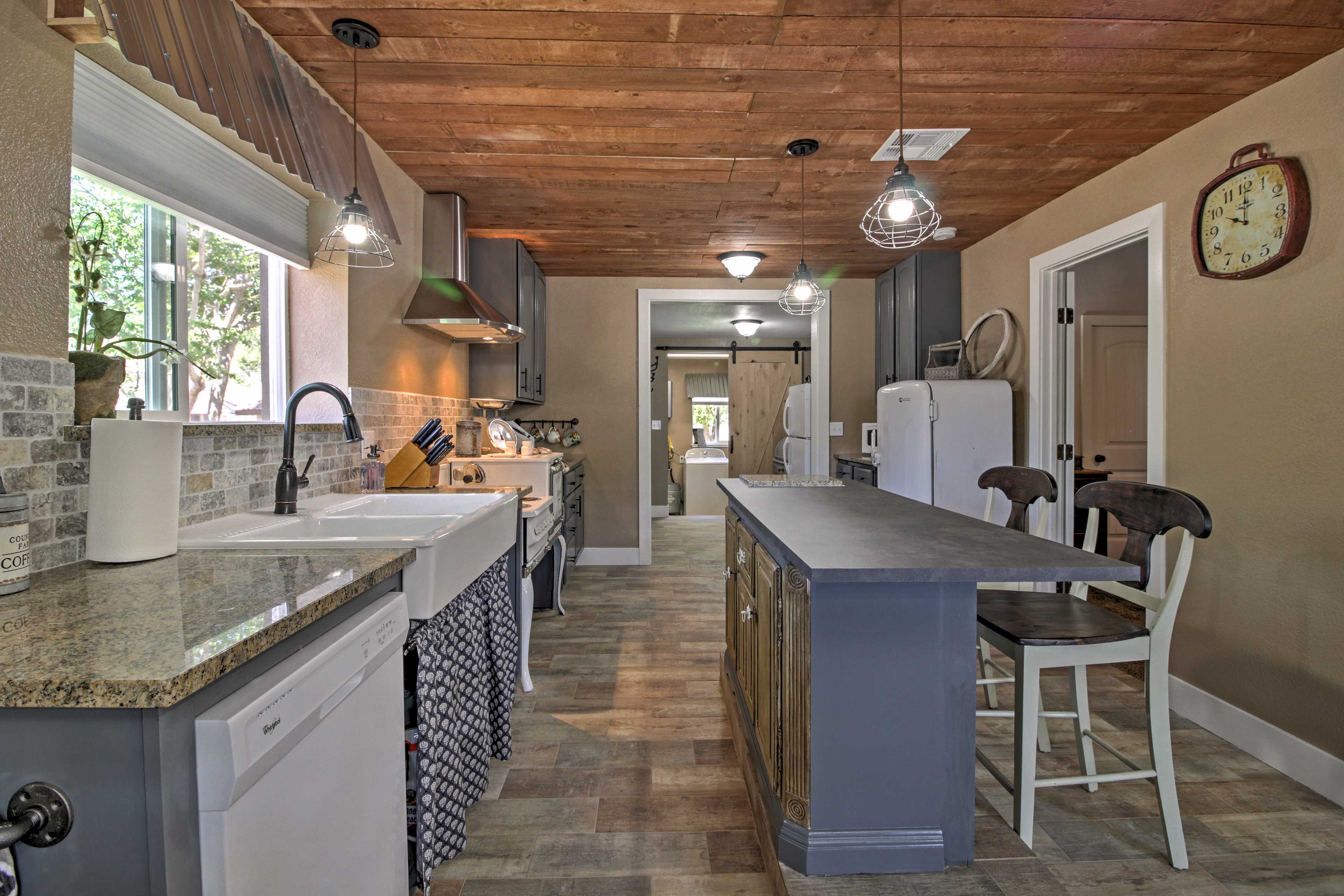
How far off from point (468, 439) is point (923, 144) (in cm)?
254

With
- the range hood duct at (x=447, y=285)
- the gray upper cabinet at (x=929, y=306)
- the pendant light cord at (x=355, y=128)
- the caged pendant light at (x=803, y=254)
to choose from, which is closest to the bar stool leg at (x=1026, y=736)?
the caged pendant light at (x=803, y=254)

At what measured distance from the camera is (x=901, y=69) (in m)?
1.98

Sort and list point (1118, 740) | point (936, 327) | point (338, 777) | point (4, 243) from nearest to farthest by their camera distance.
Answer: point (338, 777) < point (4, 243) < point (1118, 740) < point (936, 327)

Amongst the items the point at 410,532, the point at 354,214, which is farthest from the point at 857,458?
the point at 354,214

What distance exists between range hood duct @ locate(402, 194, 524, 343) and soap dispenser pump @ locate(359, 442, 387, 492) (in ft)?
2.51

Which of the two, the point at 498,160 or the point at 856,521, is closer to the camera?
the point at 856,521

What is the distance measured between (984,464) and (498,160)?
2.96 metres

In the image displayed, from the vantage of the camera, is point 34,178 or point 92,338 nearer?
point 34,178

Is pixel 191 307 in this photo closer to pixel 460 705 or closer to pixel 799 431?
pixel 460 705

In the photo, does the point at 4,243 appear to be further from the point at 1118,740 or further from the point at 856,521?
the point at 1118,740

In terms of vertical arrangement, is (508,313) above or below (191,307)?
above

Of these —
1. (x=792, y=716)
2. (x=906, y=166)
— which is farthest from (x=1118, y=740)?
(x=906, y=166)

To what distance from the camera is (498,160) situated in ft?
9.14

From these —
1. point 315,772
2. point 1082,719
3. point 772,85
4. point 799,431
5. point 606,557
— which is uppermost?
point 772,85
